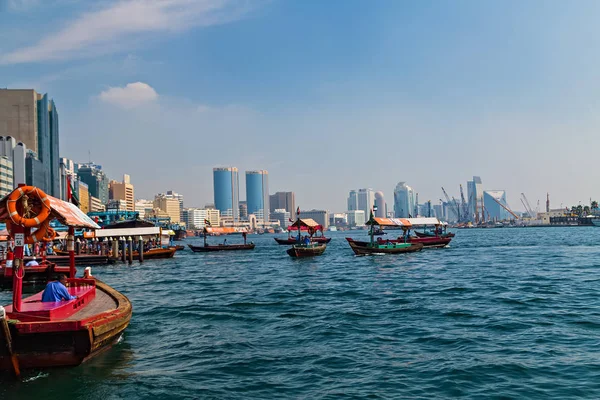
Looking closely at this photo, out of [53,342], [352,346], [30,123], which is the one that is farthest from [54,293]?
[30,123]

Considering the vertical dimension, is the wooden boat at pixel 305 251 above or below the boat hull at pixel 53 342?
below

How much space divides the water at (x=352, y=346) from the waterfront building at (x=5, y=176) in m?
98.2

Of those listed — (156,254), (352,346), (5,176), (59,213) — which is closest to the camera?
(59,213)

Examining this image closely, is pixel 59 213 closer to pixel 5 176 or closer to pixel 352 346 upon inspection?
pixel 352 346

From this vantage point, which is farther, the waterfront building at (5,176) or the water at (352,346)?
the waterfront building at (5,176)

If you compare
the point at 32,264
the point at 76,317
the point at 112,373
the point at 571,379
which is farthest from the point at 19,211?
the point at 32,264

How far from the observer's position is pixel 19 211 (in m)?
14.4

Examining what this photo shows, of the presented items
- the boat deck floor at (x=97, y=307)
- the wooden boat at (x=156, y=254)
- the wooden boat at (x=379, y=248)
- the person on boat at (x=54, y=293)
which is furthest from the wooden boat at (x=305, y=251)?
the person on boat at (x=54, y=293)

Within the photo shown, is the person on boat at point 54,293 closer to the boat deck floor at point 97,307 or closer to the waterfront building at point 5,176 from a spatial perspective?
the boat deck floor at point 97,307

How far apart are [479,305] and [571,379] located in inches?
436

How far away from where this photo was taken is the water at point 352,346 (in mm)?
12516

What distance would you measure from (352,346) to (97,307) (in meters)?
8.94

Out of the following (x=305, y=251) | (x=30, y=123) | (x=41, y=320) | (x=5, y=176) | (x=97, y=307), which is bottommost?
(x=305, y=251)

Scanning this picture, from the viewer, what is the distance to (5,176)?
119m
